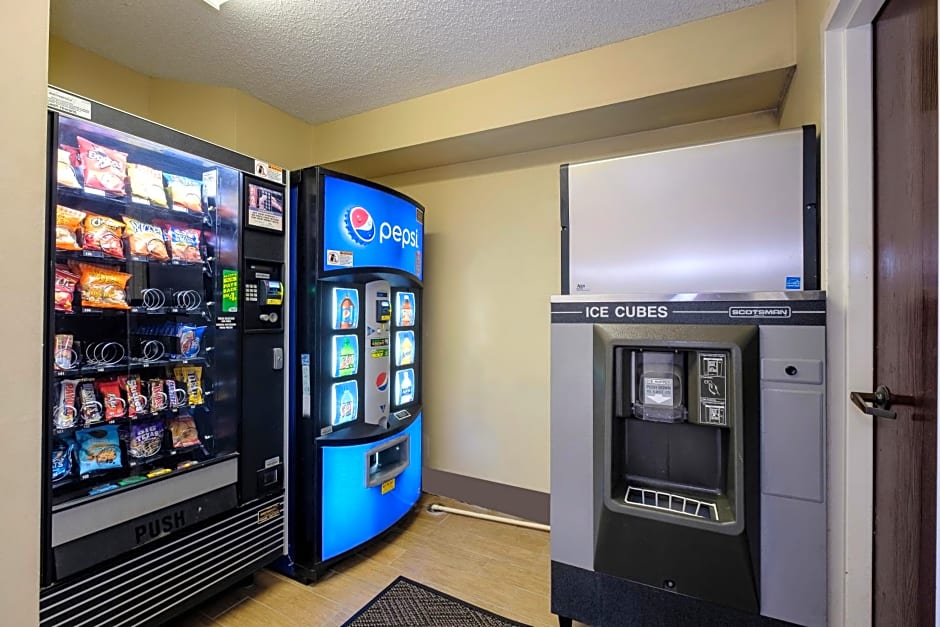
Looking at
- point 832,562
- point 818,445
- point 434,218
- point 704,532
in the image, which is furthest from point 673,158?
point 434,218

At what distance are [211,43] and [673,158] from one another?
6.94 feet

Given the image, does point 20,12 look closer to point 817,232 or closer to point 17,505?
point 17,505

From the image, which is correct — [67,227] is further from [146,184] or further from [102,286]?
[146,184]

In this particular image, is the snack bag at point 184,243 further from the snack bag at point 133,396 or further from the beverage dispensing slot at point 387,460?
the beverage dispensing slot at point 387,460

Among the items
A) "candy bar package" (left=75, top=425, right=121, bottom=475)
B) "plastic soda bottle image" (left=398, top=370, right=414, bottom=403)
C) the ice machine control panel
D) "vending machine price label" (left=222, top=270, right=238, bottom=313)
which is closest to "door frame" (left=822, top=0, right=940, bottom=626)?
the ice machine control panel

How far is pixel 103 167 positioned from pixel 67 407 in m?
0.81

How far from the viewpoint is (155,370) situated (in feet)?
5.80

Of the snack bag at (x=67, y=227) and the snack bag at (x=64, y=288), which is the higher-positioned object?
the snack bag at (x=67, y=227)

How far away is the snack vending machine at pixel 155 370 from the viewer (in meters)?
1.36

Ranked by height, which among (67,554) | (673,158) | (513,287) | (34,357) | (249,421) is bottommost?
(67,554)

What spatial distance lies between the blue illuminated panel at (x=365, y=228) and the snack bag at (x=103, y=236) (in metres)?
0.74

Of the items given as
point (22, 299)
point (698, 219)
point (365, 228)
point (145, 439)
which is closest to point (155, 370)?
point (145, 439)

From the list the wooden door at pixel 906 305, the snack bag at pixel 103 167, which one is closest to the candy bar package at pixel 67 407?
the snack bag at pixel 103 167

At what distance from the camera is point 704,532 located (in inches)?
53.0
